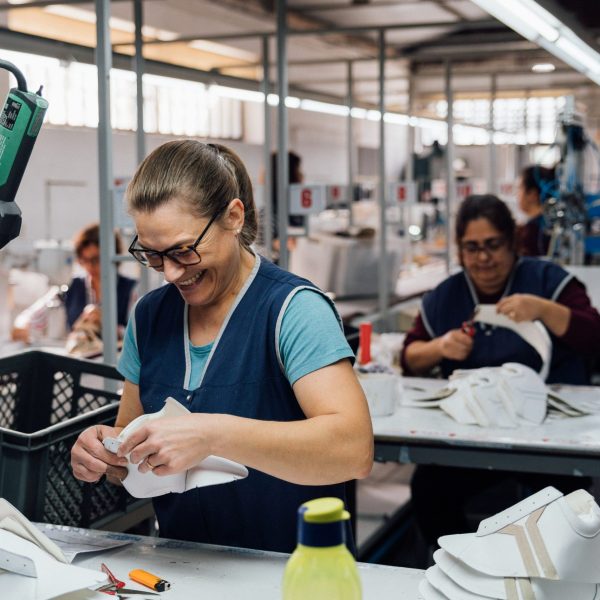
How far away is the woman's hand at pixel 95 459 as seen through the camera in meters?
1.57

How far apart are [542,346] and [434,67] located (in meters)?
8.03

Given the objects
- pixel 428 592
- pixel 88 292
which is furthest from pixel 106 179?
pixel 88 292

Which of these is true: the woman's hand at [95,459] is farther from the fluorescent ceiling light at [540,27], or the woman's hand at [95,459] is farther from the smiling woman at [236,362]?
the fluorescent ceiling light at [540,27]

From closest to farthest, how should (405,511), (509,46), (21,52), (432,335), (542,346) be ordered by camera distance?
(542,346) < (432,335) < (21,52) < (405,511) < (509,46)

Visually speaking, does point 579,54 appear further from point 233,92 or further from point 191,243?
point 191,243

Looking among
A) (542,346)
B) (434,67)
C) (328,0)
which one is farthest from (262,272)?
(434,67)

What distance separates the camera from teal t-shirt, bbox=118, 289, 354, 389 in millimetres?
1555

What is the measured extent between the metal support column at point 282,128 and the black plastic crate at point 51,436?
1.57m

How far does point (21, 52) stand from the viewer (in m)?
3.55

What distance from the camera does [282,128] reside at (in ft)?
13.5

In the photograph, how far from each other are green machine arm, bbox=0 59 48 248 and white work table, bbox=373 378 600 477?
145 centimetres

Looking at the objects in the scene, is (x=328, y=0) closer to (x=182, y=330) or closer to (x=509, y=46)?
(x=509, y=46)

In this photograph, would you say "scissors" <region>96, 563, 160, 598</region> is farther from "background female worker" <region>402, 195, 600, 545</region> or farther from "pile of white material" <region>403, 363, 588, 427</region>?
"background female worker" <region>402, 195, 600, 545</region>

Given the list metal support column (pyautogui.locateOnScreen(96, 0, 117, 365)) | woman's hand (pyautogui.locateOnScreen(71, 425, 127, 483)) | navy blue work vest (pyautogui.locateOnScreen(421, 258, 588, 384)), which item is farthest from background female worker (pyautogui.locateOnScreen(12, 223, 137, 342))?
woman's hand (pyautogui.locateOnScreen(71, 425, 127, 483))
